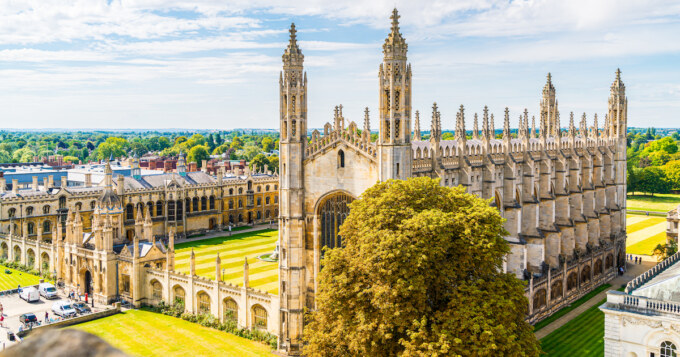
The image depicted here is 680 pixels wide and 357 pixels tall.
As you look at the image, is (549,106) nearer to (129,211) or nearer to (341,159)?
(341,159)

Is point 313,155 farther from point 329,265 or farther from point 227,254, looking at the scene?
point 227,254

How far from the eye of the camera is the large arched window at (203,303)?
37.1 metres

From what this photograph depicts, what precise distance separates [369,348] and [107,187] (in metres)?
30.2

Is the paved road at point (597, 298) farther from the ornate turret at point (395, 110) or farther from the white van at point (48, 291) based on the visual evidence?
the white van at point (48, 291)

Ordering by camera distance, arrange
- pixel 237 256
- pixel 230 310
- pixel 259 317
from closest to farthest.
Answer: pixel 259 317
pixel 230 310
pixel 237 256

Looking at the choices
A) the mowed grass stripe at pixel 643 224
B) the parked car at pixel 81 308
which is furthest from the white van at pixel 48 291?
the mowed grass stripe at pixel 643 224

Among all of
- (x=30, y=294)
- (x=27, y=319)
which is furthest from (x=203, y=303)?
(x=30, y=294)

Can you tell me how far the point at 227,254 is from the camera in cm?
5900

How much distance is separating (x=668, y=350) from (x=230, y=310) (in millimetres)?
24053

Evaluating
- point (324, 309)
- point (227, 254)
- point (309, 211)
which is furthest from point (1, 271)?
point (324, 309)

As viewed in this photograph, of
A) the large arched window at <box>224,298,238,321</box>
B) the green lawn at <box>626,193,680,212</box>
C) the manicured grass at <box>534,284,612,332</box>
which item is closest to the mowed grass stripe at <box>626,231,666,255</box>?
the manicured grass at <box>534,284,612,332</box>

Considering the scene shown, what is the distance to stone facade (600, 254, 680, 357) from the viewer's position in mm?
22656

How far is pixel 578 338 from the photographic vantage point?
34.4 m

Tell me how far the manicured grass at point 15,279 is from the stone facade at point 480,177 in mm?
27503
